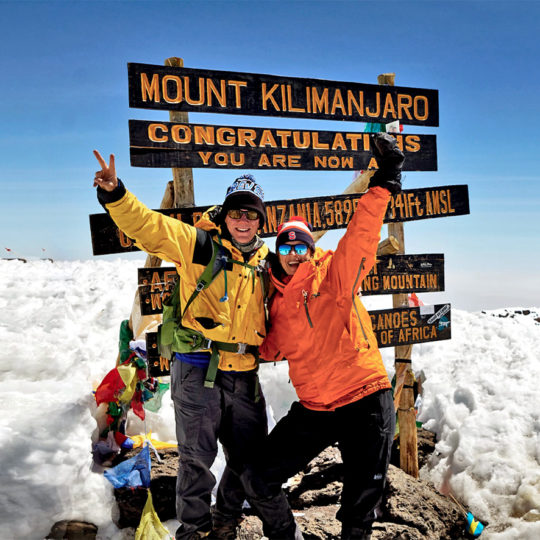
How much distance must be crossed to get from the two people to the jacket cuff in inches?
7.3

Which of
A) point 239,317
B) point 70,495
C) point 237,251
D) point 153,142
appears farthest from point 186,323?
point 70,495

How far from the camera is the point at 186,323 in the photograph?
156 inches

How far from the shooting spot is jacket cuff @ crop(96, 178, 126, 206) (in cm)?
329

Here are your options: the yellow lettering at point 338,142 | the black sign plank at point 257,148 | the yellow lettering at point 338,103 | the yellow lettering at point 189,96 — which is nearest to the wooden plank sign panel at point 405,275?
the black sign plank at point 257,148

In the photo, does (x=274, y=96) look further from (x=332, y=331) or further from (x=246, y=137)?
(x=332, y=331)

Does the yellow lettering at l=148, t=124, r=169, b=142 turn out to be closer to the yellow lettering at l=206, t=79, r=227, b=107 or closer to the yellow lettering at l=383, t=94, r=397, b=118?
the yellow lettering at l=206, t=79, r=227, b=107

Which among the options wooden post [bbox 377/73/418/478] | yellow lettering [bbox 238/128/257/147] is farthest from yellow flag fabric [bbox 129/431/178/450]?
yellow lettering [bbox 238/128/257/147]

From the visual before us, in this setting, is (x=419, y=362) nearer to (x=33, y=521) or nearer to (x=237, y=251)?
(x=237, y=251)

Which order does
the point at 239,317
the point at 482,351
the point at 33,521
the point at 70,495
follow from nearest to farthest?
the point at 239,317 → the point at 33,521 → the point at 70,495 → the point at 482,351

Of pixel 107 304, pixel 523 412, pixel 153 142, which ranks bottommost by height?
pixel 523 412

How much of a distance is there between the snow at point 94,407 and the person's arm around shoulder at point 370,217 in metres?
3.10

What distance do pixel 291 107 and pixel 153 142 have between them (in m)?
1.64

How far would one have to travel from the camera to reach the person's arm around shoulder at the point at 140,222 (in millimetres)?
3273

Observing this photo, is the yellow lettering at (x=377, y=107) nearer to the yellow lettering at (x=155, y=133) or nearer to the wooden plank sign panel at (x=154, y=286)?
the yellow lettering at (x=155, y=133)
